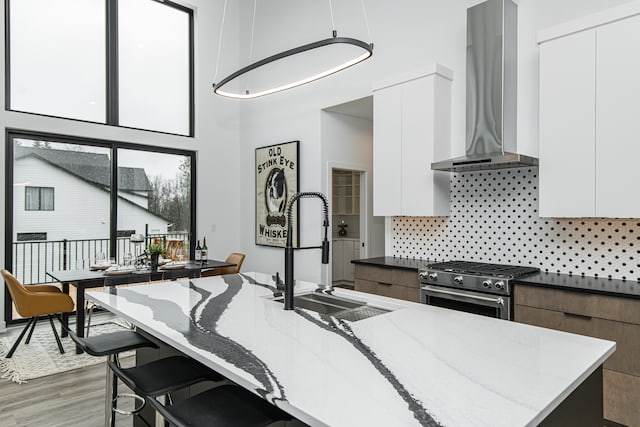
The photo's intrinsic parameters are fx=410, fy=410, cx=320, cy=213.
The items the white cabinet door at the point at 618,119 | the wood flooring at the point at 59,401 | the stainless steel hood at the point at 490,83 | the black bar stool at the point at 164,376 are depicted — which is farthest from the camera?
the stainless steel hood at the point at 490,83

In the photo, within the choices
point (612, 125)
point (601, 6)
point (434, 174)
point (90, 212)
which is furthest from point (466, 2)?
point (90, 212)

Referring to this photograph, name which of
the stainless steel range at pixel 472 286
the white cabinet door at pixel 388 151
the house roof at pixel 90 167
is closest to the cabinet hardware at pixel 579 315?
the stainless steel range at pixel 472 286

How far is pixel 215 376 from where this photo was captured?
5.80 feet

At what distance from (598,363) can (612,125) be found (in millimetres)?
2036

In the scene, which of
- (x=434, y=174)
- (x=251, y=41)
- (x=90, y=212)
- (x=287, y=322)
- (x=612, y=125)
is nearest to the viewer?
(x=287, y=322)

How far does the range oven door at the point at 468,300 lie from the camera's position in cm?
298

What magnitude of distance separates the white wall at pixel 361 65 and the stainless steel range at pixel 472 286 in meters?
1.09

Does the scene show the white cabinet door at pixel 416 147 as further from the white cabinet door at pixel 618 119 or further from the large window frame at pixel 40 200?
the large window frame at pixel 40 200

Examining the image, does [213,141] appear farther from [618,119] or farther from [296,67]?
[618,119]

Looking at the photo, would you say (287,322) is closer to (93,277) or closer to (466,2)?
(93,277)

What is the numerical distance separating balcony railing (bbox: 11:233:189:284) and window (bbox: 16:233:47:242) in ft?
0.16

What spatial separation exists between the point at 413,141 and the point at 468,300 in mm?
1574

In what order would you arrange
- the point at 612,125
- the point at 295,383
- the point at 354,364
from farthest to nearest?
the point at 612,125, the point at 354,364, the point at 295,383

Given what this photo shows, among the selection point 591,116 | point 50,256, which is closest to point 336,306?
point 591,116
